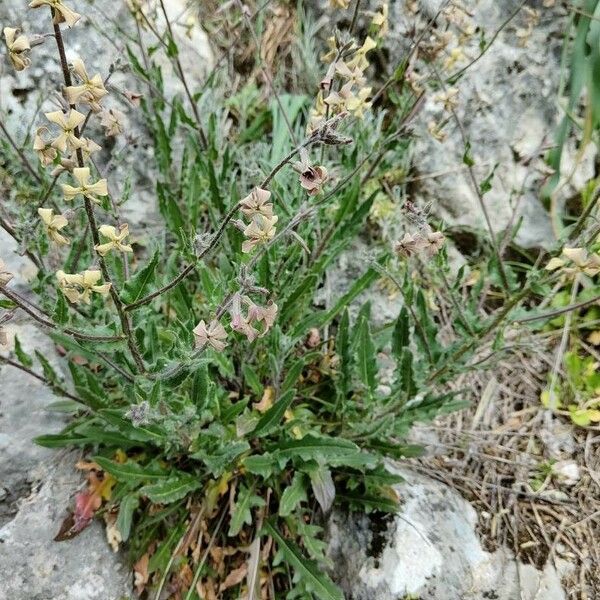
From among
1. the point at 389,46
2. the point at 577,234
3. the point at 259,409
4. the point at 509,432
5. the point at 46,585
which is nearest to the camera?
the point at 577,234

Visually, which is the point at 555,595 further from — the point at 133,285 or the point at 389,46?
the point at 389,46

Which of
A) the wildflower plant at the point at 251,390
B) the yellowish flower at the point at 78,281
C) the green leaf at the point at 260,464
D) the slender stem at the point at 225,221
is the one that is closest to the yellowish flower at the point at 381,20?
the wildflower plant at the point at 251,390

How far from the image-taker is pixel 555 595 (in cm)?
210

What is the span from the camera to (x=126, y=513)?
2.09 meters

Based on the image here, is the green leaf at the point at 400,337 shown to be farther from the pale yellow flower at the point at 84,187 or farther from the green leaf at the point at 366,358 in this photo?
the pale yellow flower at the point at 84,187

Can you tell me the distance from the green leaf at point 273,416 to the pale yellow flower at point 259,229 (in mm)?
792

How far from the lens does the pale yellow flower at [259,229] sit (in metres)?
1.33

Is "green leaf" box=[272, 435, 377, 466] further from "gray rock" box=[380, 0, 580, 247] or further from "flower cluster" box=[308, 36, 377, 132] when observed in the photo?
"gray rock" box=[380, 0, 580, 247]

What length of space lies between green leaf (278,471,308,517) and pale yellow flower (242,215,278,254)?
42.8 inches

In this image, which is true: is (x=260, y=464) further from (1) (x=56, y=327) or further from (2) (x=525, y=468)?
(2) (x=525, y=468)

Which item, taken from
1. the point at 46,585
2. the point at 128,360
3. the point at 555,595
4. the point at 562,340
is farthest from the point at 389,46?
the point at 46,585

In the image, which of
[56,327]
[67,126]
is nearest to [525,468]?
[56,327]

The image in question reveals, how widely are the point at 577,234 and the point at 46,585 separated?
1.99 m

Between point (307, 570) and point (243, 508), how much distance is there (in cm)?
30
